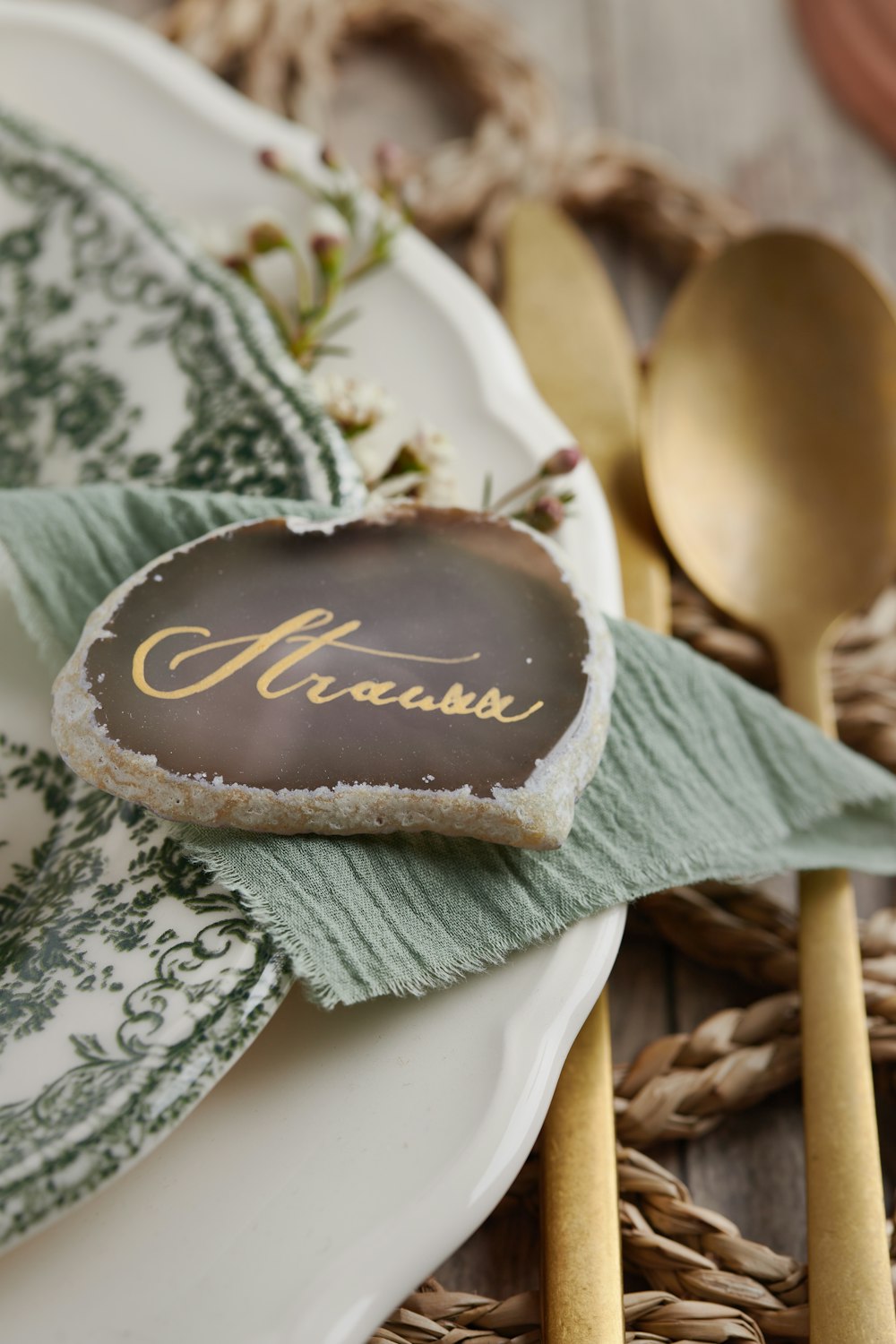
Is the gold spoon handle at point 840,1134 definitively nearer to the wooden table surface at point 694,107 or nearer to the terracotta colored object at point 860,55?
the wooden table surface at point 694,107

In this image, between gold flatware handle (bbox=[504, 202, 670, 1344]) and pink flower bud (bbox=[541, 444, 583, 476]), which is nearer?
gold flatware handle (bbox=[504, 202, 670, 1344])

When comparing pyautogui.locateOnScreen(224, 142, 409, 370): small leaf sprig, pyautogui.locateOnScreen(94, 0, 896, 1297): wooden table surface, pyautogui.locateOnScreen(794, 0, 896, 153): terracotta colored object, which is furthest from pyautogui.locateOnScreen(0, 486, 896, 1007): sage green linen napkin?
pyautogui.locateOnScreen(794, 0, 896, 153): terracotta colored object

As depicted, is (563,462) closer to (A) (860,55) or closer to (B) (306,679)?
(B) (306,679)

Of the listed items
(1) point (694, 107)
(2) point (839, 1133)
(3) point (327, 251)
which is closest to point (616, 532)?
(3) point (327, 251)

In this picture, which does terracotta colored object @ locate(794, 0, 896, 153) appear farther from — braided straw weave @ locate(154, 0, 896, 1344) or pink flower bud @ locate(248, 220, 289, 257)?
pink flower bud @ locate(248, 220, 289, 257)

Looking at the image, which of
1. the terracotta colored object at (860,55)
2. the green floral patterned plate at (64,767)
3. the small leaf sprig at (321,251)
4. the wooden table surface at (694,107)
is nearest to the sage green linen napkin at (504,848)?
the green floral patterned plate at (64,767)

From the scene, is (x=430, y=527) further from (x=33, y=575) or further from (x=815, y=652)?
(x=815, y=652)
